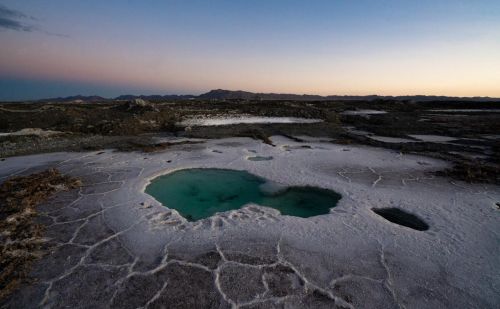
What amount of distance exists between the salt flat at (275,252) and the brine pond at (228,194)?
1.31 ft

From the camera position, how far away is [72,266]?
435cm

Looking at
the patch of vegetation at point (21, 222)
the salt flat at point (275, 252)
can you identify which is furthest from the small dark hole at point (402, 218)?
the patch of vegetation at point (21, 222)

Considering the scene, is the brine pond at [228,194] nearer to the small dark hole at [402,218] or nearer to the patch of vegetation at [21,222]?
the small dark hole at [402,218]

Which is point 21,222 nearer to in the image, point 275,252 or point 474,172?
point 275,252

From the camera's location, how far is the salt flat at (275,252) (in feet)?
12.4

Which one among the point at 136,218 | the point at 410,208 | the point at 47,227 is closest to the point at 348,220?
the point at 410,208

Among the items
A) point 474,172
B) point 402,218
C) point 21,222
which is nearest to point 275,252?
point 402,218

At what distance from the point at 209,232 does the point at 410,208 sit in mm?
4160

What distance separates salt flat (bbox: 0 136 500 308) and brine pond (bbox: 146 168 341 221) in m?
0.40

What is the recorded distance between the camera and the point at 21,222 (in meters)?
5.54

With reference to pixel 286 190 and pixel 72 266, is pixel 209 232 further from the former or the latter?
pixel 286 190

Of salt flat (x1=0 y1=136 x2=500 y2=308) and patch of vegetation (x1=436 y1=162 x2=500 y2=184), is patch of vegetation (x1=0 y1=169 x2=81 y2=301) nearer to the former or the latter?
salt flat (x1=0 y1=136 x2=500 y2=308)

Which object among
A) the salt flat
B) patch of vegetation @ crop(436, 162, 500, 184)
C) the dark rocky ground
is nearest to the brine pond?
the salt flat

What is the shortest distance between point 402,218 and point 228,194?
152 inches
